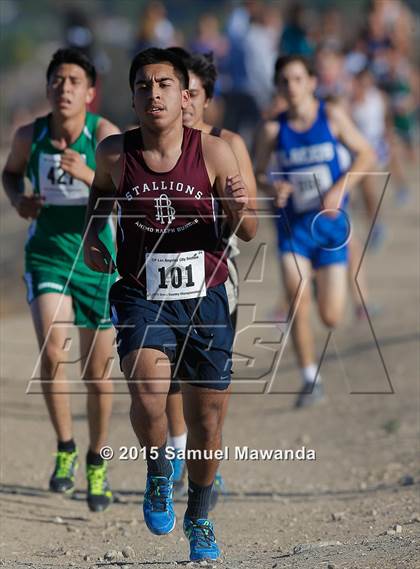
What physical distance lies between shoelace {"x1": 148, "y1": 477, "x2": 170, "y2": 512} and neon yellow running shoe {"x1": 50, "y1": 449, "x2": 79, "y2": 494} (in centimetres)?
160

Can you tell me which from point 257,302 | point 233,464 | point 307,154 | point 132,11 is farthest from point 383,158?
point 132,11

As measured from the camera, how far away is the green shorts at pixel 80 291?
673 cm

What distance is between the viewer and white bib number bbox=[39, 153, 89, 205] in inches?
265

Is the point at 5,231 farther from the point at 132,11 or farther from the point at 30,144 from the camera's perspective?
the point at 132,11

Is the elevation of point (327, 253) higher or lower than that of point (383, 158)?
higher

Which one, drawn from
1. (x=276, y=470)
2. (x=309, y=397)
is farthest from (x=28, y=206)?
(x=309, y=397)

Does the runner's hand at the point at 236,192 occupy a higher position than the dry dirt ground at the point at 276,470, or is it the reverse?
the runner's hand at the point at 236,192

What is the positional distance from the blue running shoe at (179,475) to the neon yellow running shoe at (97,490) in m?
0.40

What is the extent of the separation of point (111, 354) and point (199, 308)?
1.45m

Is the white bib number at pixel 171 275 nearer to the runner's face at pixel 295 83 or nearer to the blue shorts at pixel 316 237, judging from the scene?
the blue shorts at pixel 316 237

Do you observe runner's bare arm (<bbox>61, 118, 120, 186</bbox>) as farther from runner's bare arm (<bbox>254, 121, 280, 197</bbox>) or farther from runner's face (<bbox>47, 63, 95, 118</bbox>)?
runner's bare arm (<bbox>254, 121, 280, 197</bbox>)

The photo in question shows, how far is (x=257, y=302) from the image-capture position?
12.6 m

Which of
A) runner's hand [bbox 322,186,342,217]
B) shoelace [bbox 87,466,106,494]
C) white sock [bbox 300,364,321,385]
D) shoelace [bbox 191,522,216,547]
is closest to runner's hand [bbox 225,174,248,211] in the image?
shoelace [bbox 191,522,216,547]

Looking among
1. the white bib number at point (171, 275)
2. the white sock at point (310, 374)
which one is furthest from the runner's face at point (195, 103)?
the white sock at point (310, 374)
